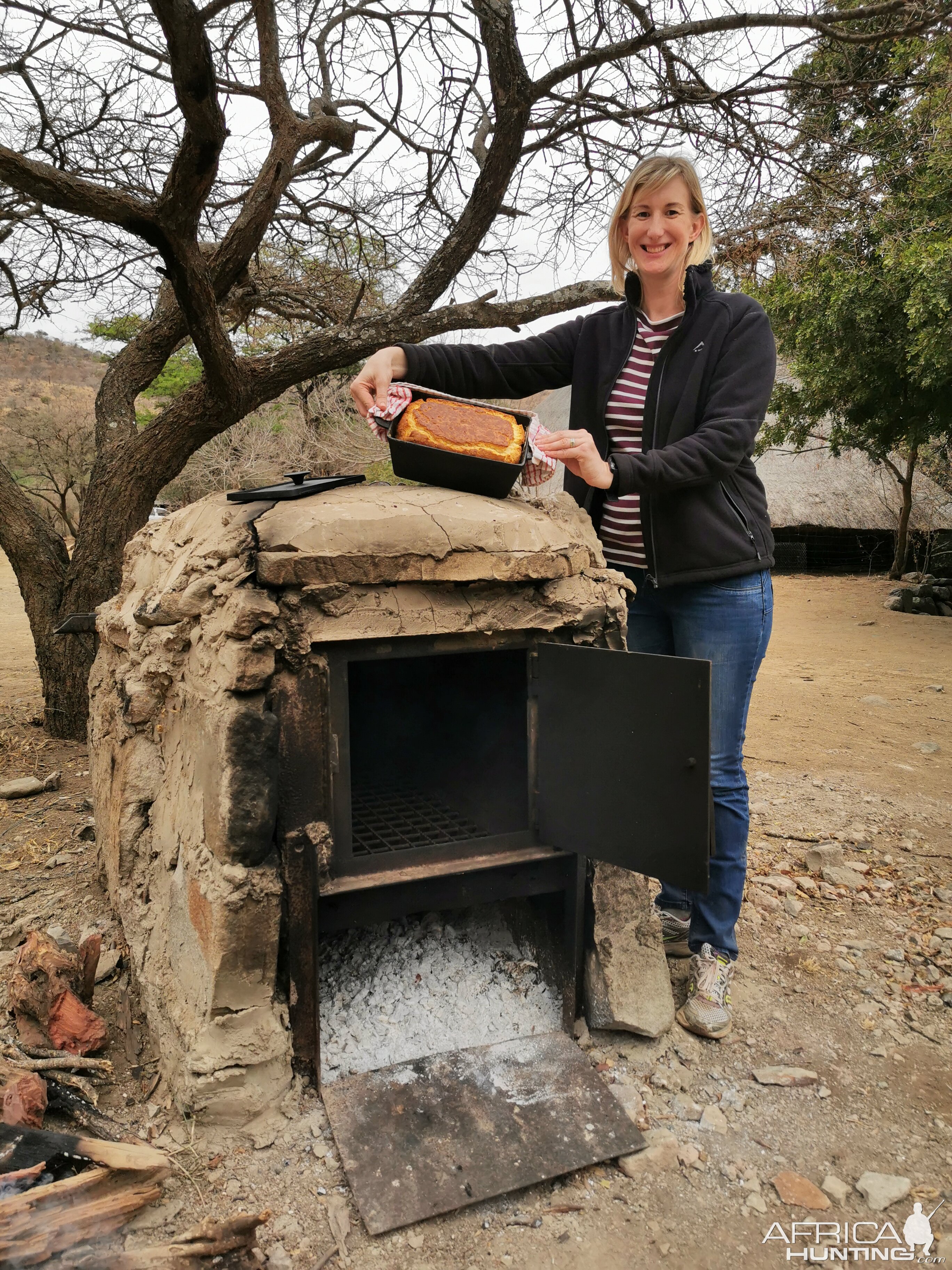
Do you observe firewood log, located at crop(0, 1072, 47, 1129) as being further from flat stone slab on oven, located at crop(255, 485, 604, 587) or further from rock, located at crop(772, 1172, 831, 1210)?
rock, located at crop(772, 1172, 831, 1210)

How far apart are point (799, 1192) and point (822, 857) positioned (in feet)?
5.74

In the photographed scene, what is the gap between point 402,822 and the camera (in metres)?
2.53

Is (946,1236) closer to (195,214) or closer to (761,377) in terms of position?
(761,377)

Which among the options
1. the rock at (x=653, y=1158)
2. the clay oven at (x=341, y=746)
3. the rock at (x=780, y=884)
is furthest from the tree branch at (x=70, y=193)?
the rock at (x=653, y=1158)

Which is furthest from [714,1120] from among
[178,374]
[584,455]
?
[178,374]

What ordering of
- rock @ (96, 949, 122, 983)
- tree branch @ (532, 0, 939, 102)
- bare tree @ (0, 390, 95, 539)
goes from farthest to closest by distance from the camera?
bare tree @ (0, 390, 95, 539), tree branch @ (532, 0, 939, 102), rock @ (96, 949, 122, 983)

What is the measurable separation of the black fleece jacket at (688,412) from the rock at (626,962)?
0.84 meters

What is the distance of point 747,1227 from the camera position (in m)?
1.69

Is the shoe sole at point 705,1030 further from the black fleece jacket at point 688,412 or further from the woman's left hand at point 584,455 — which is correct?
the woman's left hand at point 584,455

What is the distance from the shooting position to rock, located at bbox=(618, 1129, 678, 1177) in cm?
182

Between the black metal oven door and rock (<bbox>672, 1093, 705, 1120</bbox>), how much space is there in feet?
1.92

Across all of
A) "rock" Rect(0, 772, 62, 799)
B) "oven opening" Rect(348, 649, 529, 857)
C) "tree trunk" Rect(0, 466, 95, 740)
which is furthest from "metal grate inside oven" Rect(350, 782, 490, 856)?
"tree trunk" Rect(0, 466, 95, 740)

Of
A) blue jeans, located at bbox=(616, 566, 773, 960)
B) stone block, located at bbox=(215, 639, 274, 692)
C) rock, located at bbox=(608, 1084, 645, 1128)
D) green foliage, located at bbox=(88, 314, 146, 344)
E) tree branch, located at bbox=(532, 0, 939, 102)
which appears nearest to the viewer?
stone block, located at bbox=(215, 639, 274, 692)

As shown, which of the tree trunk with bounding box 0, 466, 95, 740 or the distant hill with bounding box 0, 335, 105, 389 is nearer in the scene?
the tree trunk with bounding box 0, 466, 95, 740
